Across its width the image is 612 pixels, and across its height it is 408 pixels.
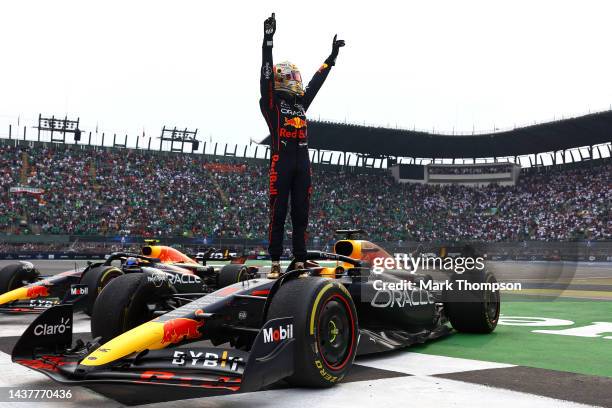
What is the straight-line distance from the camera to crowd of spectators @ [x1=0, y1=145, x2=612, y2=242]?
3916 centimetres

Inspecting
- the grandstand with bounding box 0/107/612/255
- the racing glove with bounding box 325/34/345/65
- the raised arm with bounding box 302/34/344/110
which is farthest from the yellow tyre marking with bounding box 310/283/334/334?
the grandstand with bounding box 0/107/612/255

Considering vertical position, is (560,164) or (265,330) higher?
(560,164)

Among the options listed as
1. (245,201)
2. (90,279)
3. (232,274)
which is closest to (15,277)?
(90,279)

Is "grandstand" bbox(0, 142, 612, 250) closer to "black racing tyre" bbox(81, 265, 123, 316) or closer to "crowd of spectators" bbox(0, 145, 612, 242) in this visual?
"crowd of spectators" bbox(0, 145, 612, 242)

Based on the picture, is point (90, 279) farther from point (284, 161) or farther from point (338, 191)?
point (338, 191)

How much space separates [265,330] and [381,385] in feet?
3.64

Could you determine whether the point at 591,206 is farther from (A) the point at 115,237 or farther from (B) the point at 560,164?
(A) the point at 115,237

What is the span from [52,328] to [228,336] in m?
1.32

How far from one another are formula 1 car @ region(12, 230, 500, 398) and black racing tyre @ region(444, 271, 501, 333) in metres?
1.40

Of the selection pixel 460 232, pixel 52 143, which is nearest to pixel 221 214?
pixel 52 143

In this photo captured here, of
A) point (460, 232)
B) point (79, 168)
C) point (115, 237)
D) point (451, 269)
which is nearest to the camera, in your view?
point (451, 269)

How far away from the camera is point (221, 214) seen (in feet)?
141

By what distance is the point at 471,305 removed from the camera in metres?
7.36

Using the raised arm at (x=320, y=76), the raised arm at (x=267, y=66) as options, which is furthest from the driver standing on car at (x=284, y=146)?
the raised arm at (x=320, y=76)
